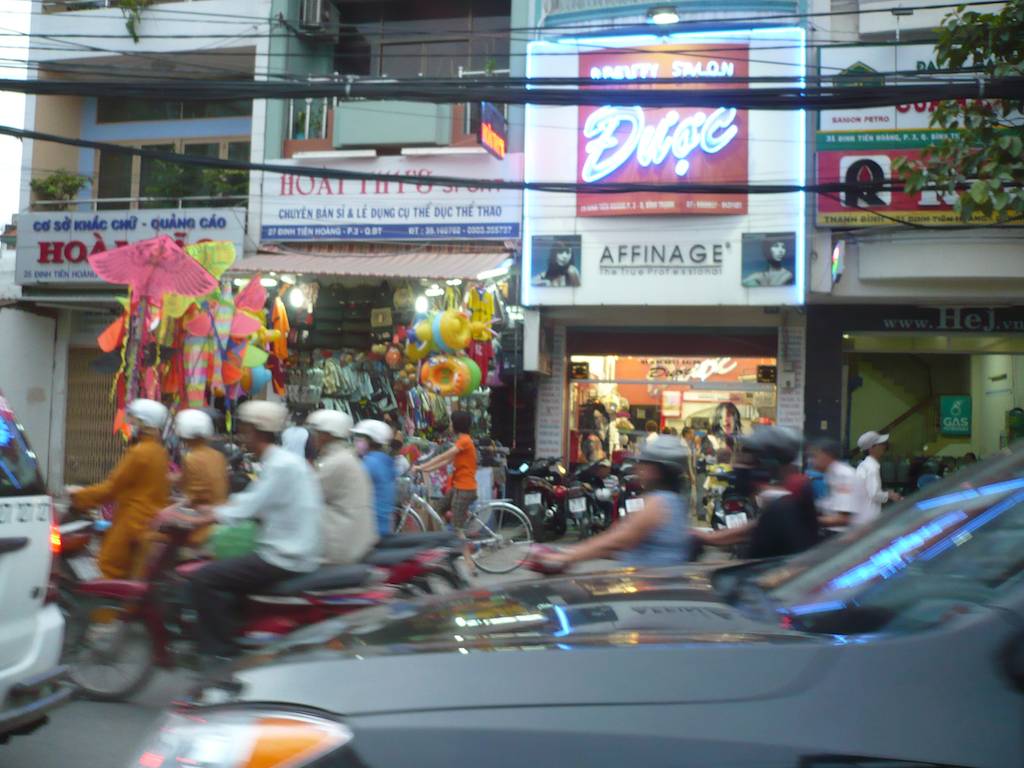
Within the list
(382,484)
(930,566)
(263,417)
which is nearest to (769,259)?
(382,484)

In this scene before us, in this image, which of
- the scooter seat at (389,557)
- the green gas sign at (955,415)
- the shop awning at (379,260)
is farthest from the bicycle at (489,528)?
the green gas sign at (955,415)

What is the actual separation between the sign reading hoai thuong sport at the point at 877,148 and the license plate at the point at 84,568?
36.3ft

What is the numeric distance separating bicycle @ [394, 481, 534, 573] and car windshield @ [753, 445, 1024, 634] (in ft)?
29.0

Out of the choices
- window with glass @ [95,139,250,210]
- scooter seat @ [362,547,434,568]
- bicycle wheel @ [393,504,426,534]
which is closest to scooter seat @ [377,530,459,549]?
scooter seat @ [362,547,434,568]

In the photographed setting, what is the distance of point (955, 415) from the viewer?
1694cm

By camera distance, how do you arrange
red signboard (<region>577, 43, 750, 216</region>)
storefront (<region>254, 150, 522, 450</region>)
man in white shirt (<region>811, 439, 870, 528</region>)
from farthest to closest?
red signboard (<region>577, 43, 750, 216</region>) < storefront (<region>254, 150, 522, 450</region>) < man in white shirt (<region>811, 439, 870, 528</region>)

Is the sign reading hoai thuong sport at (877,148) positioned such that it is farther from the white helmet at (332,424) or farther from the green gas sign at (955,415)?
the white helmet at (332,424)

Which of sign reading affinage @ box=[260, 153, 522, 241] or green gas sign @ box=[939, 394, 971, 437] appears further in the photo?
green gas sign @ box=[939, 394, 971, 437]

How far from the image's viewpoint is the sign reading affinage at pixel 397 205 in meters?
15.7

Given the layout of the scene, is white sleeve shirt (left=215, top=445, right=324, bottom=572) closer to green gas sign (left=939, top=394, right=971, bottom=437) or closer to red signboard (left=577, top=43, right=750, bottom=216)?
red signboard (left=577, top=43, right=750, bottom=216)

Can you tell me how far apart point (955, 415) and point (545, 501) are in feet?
23.6

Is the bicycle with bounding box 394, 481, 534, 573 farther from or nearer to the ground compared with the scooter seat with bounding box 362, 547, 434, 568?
nearer to the ground

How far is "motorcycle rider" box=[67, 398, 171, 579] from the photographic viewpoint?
262 inches

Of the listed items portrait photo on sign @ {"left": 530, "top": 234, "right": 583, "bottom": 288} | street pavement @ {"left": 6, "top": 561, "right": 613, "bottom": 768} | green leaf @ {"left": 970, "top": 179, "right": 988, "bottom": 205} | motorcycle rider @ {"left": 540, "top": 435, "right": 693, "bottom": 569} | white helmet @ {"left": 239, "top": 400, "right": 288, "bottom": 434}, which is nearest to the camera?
street pavement @ {"left": 6, "top": 561, "right": 613, "bottom": 768}
